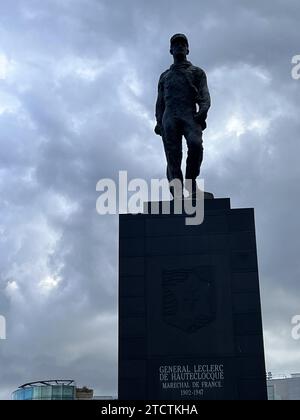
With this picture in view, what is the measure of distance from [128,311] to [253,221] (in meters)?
3.61

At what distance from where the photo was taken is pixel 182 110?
1759 cm

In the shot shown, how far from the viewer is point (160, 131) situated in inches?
715

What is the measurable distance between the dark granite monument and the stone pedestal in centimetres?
2

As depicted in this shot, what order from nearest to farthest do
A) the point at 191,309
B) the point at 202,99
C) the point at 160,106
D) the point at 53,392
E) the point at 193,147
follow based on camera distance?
the point at 191,309, the point at 193,147, the point at 202,99, the point at 160,106, the point at 53,392

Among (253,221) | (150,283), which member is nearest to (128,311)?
(150,283)

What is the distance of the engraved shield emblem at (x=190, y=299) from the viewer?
609 inches

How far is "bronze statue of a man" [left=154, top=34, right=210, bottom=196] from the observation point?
17.3 m

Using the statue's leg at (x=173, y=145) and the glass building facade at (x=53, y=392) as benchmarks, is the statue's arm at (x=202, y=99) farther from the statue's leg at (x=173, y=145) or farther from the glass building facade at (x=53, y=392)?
the glass building facade at (x=53, y=392)

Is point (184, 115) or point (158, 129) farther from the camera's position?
point (158, 129)

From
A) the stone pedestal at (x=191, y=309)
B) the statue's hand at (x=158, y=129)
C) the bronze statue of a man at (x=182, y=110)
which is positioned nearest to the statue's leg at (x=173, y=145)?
the bronze statue of a man at (x=182, y=110)

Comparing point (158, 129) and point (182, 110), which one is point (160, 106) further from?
point (182, 110)

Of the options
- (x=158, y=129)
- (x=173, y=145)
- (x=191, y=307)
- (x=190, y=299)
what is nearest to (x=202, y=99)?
(x=173, y=145)

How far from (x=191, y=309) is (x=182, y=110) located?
516 centimetres
